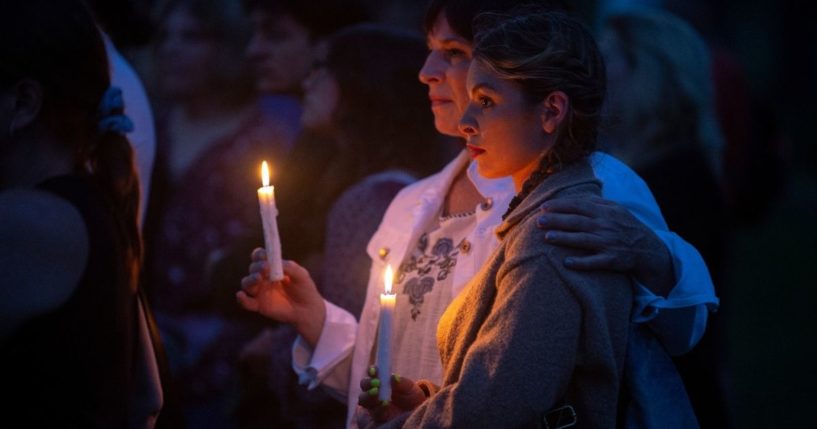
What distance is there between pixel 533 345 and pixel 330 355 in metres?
1.14

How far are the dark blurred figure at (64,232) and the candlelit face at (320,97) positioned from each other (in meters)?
1.23

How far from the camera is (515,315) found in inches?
78.3

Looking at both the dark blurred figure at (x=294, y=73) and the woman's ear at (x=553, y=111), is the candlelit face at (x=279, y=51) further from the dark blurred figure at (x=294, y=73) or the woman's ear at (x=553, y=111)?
the woman's ear at (x=553, y=111)

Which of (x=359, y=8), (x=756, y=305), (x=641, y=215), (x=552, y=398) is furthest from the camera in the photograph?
(x=756, y=305)

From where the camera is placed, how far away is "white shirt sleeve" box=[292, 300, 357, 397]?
2.99 metres

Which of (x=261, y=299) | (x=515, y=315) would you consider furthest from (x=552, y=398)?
(x=261, y=299)

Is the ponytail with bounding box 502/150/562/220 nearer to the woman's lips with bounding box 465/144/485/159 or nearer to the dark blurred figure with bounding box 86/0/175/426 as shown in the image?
the woman's lips with bounding box 465/144/485/159

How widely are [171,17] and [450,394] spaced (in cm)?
393

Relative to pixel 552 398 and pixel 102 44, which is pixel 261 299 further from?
pixel 552 398

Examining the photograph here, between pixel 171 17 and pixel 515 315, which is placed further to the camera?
pixel 171 17

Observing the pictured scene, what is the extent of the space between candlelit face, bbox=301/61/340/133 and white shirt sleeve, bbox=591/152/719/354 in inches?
63.8

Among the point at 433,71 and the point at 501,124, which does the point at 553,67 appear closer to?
the point at 501,124

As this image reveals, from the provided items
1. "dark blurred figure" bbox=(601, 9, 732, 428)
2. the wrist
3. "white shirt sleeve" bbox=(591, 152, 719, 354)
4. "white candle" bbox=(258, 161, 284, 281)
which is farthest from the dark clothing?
"dark blurred figure" bbox=(601, 9, 732, 428)

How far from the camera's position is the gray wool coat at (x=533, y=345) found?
76.9 inches
